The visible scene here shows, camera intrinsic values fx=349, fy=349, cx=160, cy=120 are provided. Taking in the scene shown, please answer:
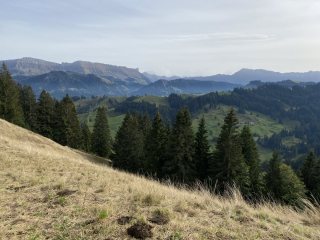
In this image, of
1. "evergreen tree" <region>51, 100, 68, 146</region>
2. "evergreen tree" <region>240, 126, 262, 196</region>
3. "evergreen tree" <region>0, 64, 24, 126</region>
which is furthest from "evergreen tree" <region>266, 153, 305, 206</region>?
"evergreen tree" <region>0, 64, 24, 126</region>

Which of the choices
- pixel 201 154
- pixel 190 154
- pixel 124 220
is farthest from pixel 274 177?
pixel 124 220

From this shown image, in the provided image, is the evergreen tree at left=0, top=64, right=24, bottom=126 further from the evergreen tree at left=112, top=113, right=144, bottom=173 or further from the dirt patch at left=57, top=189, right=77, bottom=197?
the dirt patch at left=57, top=189, right=77, bottom=197

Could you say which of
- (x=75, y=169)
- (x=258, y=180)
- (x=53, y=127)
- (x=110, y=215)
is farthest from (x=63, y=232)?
(x=53, y=127)

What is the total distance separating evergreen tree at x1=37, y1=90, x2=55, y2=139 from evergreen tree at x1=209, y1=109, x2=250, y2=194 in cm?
4476

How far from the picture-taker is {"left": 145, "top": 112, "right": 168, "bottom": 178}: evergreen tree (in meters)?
59.5

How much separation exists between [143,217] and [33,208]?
3.19 m

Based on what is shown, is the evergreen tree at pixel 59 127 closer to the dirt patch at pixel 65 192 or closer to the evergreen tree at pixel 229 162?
the evergreen tree at pixel 229 162

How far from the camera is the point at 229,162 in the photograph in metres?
50.3

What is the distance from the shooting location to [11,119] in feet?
242

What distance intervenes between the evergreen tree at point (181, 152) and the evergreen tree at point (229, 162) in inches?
138

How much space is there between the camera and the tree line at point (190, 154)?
51.3 metres

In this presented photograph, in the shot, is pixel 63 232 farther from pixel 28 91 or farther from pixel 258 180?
pixel 28 91

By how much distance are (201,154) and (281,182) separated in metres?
14.6

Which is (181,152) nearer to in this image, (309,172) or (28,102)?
(309,172)
